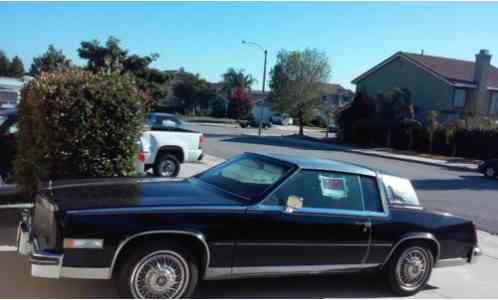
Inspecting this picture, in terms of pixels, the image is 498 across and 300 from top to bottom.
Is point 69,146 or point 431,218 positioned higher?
point 69,146

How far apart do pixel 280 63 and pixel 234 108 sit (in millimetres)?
24586

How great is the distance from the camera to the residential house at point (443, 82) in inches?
1492

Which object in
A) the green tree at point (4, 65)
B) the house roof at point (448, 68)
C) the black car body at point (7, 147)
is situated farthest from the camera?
the green tree at point (4, 65)

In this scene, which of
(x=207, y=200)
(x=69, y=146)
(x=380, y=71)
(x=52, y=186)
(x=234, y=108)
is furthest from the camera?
(x=234, y=108)

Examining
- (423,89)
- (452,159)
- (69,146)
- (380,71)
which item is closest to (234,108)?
(380,71)

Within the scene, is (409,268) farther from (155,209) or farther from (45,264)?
(45,264)

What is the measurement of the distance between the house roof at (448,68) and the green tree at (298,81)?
571cm

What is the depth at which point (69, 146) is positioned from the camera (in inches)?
267

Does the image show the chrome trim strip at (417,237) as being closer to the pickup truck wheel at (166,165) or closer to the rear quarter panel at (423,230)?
the rear quarter panel at (423,230)

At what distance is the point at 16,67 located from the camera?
77.7 m

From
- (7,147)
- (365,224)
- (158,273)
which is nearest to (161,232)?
(158,273)

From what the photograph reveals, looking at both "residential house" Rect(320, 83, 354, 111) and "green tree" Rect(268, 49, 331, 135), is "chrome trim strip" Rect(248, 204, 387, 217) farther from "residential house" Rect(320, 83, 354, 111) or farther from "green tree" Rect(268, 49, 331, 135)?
"residential house" Rect(320, 83, 354, 111)

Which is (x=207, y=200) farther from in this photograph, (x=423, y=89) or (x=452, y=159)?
(x=423, y=89)

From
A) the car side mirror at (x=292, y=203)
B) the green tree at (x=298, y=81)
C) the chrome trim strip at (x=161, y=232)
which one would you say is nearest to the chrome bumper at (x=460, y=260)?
the car side mirror at (x=292, y=203)
